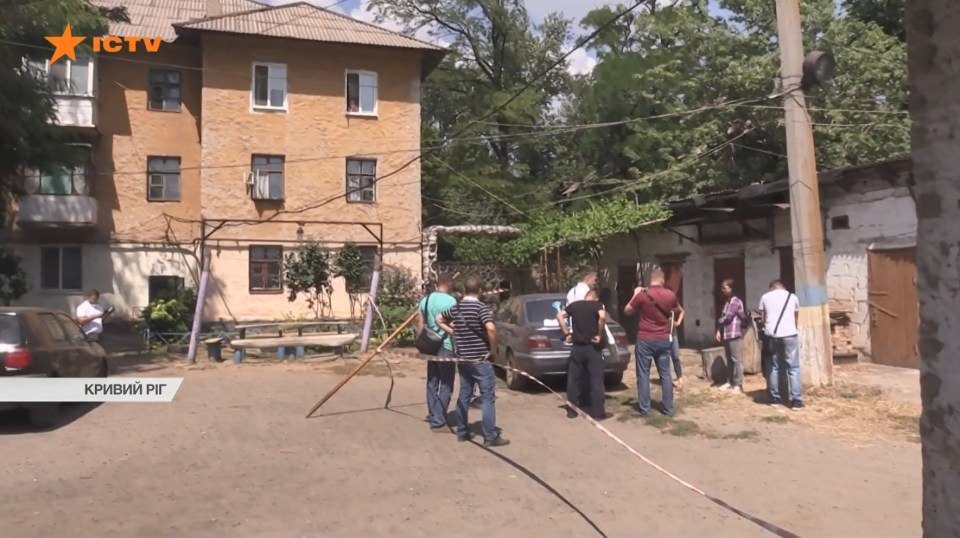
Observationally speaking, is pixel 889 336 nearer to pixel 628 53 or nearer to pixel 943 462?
pixel 943 462

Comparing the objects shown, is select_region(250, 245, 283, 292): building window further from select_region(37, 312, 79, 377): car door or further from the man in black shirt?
the man in black shirt

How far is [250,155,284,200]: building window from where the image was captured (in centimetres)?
2441

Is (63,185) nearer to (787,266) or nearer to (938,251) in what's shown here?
(787,266)

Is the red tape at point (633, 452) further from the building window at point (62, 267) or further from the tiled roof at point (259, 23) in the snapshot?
the building window at point (62, 267)

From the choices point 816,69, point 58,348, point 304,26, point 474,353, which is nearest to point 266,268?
point 304,26

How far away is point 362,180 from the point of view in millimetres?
25500

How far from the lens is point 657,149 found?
2786 cm

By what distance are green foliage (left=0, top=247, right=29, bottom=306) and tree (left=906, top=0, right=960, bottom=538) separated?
74.4ft

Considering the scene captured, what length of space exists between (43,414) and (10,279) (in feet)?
46.9

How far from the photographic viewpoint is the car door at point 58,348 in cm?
938

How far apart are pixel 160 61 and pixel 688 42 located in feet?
55.4

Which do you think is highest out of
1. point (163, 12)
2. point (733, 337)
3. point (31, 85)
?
point (163, 12)

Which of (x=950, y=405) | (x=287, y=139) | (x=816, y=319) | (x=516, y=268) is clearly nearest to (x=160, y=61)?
(x=287, y=139)

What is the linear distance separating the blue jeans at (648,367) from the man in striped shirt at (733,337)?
199 centimetres
